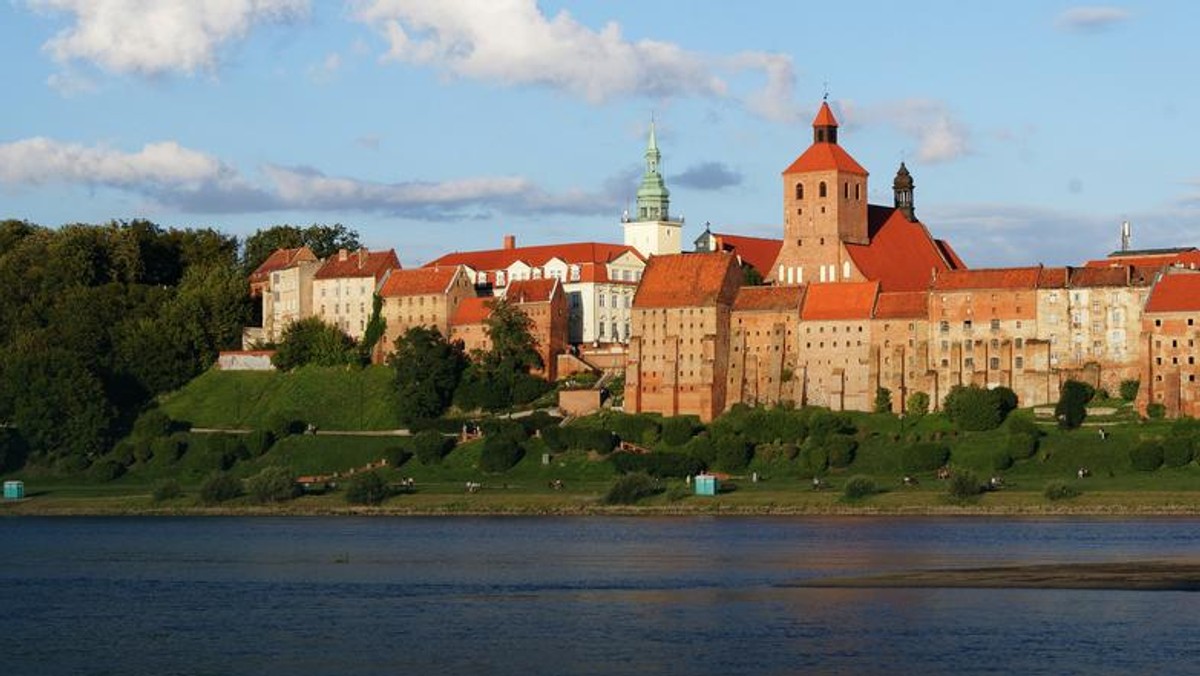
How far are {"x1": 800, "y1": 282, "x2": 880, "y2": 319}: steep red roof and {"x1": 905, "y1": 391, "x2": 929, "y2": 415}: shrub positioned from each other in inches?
198

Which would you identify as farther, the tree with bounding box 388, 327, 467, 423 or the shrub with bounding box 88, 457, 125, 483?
the tree with bounding box 388, 327, 467, 423

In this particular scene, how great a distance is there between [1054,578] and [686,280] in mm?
53434

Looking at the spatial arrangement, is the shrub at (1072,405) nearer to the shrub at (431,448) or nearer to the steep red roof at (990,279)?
the steep red roof at (990,279)

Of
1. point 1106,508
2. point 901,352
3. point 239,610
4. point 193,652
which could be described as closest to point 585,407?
point 901,352

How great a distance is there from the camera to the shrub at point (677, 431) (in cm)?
10450

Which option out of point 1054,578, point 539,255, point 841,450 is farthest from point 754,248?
point 1054,578

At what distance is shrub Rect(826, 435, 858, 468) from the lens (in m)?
98.1

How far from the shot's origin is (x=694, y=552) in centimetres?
7612

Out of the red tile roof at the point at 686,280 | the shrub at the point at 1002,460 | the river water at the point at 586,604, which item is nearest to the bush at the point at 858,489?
the river water at the point at 586,604

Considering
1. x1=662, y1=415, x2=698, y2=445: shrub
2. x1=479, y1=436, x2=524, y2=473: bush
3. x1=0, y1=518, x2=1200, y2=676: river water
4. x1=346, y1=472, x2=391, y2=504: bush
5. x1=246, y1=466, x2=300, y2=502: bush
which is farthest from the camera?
x1=662, y1=415, x2=698, y2=445: shrub

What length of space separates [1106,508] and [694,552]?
17.5 meters

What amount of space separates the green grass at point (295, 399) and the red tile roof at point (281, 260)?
854cm

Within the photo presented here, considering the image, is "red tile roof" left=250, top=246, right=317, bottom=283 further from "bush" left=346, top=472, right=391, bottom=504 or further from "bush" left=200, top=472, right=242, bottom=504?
"bush" left=346, top=472, right=391, bottom=504

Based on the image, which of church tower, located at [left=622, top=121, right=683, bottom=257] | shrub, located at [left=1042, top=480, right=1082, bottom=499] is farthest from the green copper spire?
shrub, located at [left=1042, top=480, right=1082, bottom=499]
